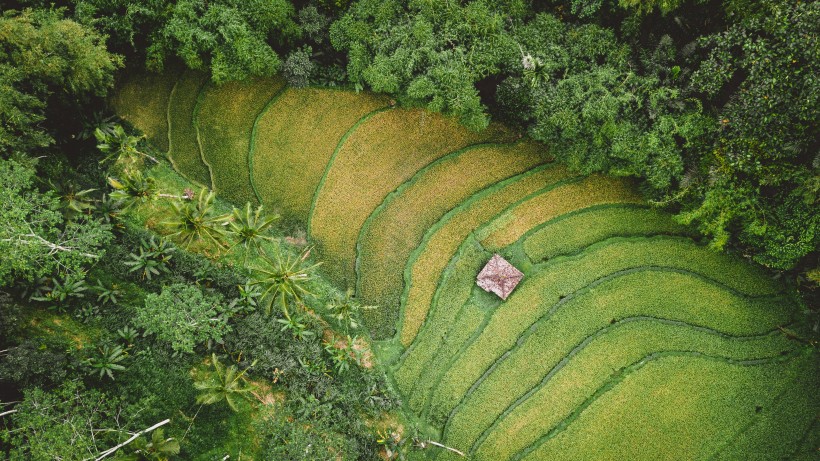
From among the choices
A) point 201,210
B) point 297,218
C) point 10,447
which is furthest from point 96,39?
point 10,447

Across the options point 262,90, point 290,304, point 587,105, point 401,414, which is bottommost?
point 401,414

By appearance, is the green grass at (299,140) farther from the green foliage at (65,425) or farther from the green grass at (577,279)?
the green foliage at (65,425)

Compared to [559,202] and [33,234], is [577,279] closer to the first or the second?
[559,202]

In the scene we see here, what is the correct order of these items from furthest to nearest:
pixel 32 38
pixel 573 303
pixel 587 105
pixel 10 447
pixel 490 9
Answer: pixel 573 303 → pixel 490 9 → pixel 587 105 → pixel 32 38 → pixel 10 447

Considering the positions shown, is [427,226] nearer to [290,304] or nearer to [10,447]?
[290,304]

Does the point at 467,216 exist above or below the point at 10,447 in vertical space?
above

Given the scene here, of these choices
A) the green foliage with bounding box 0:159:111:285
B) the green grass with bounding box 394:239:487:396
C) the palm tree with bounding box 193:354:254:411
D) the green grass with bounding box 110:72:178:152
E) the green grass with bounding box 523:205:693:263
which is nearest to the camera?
the green foliage with bounding box 0:159:111:285

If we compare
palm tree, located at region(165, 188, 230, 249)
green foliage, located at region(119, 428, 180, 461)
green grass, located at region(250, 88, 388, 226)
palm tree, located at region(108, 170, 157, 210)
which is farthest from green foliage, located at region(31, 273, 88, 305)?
green grass, located at region(250, 88, 388, 226)

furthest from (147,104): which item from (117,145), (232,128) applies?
(232,128)

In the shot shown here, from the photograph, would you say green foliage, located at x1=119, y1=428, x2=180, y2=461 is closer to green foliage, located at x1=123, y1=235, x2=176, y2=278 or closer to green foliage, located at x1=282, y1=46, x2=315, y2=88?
green foliage, located at x1=123, y1=235, x2=176, y2=278
